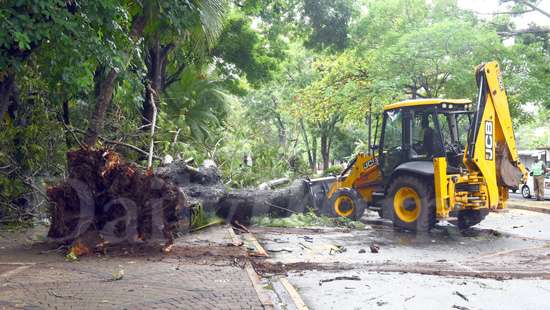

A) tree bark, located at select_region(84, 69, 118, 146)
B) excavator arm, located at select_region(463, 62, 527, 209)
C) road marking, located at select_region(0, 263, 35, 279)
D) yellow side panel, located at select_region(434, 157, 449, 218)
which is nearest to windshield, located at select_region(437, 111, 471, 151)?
excavator arm, located at select_region(463, 62, 527, 209)

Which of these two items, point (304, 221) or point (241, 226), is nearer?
point (241, 226)

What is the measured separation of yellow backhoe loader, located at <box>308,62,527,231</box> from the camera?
34.6 feet

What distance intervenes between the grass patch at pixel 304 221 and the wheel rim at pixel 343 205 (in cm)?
34

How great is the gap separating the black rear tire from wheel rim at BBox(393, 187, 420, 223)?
4.41 feet

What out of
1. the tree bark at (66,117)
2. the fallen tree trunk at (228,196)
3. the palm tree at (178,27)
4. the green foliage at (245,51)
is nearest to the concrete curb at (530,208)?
the fallen tree trunk at (228,196)

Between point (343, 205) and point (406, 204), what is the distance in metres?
1.96

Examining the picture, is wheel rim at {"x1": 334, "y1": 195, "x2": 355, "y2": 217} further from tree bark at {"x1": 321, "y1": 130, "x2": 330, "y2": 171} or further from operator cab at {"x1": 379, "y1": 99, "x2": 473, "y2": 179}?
tree bark at {"x1": 321, "y1": 130, "x2": 330, "y2": 171}

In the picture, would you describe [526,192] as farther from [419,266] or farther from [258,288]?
[258,288]

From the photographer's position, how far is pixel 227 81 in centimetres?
2058

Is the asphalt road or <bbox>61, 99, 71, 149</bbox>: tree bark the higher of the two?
<bbox>61, 99, 71, 149</bbox>: tree bark

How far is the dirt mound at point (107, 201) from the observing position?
784cm

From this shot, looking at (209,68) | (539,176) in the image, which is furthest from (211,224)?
(539,176)

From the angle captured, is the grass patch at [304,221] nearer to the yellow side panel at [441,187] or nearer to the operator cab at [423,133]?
the operator cab at [423,133]

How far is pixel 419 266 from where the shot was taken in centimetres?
776
